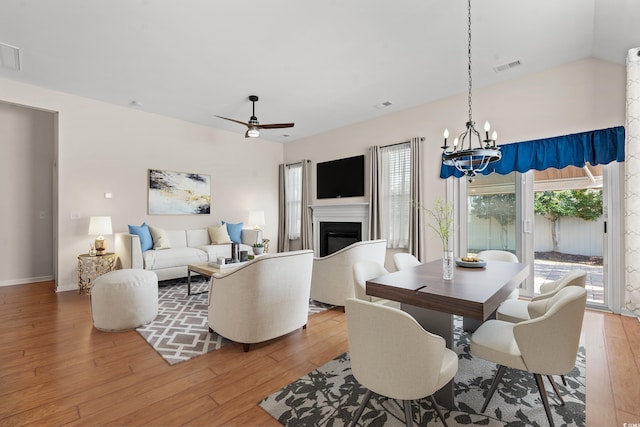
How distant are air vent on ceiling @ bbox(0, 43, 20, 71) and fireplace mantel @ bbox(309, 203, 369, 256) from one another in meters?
4.85

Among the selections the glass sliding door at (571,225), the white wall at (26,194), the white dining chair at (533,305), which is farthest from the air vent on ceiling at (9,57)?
the glass sliding door at (571,225)

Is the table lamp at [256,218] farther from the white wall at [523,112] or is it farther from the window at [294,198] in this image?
the white wall at [523,112]

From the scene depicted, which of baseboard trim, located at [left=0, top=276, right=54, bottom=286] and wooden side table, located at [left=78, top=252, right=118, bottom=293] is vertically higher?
wooden side table, located at [left=78, top=252, right=118, bottom=293]

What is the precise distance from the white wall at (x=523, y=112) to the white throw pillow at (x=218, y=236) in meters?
3.20

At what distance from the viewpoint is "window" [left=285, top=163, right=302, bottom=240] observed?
698 centimetres

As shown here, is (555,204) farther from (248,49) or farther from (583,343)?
(248,49)

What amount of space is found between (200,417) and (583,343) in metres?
3.24

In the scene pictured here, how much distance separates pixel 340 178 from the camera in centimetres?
610

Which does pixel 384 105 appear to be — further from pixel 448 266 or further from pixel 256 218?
pixel 448 266

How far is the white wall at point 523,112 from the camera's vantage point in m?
3.41

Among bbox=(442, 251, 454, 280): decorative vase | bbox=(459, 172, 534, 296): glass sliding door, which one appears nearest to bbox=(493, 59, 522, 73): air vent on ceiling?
bbox=(459, 172, 534, 296): glass sliding door

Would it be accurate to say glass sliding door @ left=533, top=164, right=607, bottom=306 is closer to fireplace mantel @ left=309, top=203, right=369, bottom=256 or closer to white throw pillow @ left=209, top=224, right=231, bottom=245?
fireplace mantel @ left=309, top=203, right=369, bottom=256

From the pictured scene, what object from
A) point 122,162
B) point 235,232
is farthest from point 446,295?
point 122,162

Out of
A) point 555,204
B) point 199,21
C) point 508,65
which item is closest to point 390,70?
point 508,65
